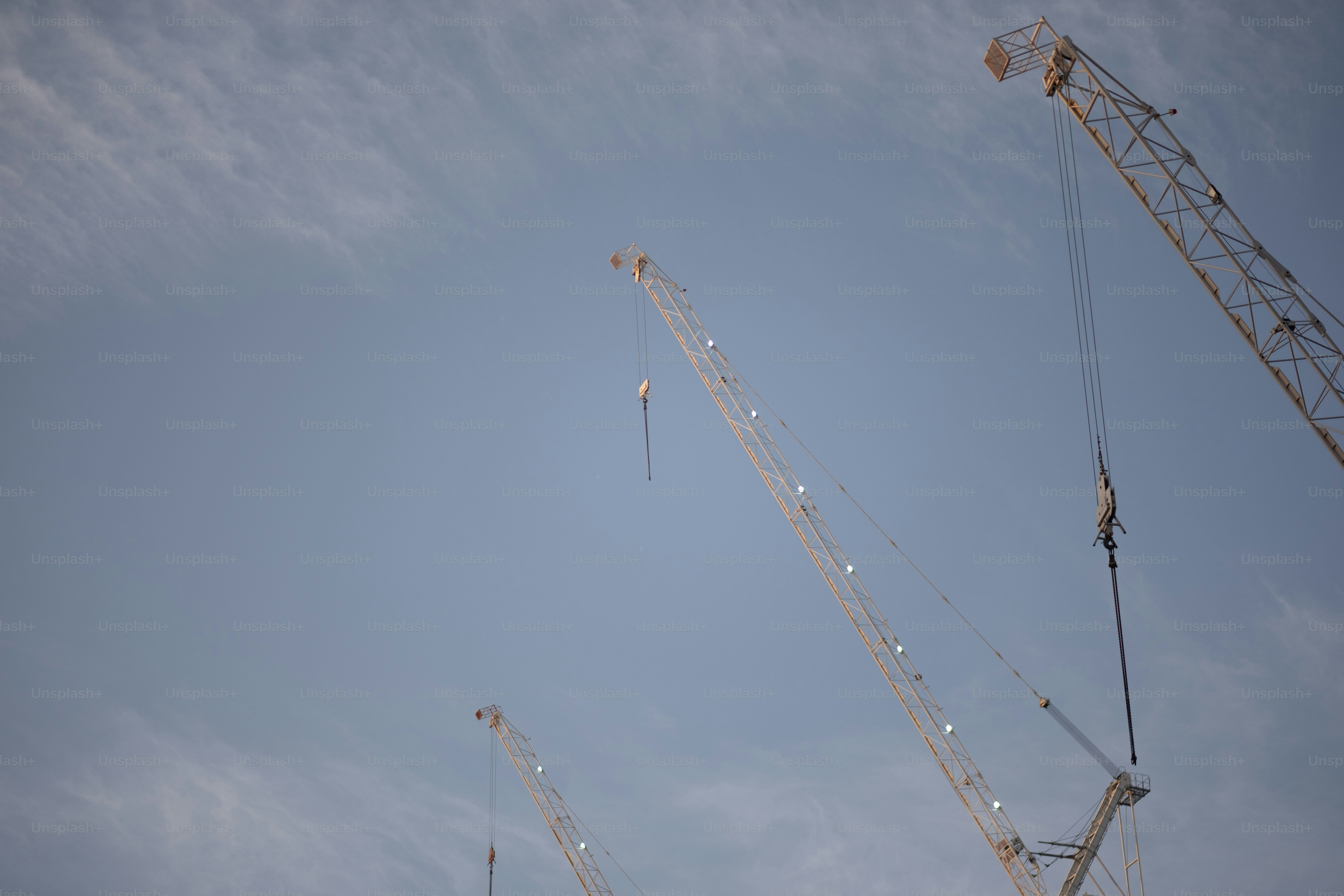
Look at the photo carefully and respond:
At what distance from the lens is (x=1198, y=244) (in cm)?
4931

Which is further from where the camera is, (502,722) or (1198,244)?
(502,722)

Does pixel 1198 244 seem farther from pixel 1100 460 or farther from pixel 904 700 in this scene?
pixel 904 700

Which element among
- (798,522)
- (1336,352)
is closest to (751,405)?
(798,522)

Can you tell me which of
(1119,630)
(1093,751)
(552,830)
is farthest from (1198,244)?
(552,830)

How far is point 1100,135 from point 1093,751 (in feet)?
170

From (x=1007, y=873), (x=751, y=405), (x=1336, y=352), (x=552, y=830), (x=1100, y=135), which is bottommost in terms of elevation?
(x=1007, y=873)

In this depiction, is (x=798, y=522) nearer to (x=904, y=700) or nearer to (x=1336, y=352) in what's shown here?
(x=904, y=700)

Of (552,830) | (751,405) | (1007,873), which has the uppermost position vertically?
(751,405)

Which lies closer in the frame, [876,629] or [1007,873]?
[1007,873]

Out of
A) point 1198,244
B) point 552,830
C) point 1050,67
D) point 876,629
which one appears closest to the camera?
point 1198,244

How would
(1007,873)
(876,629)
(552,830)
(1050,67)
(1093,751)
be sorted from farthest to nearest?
(552,830), (1093,751), (876,629), (1007,873), (1050,67)

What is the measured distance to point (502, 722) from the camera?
344 feet

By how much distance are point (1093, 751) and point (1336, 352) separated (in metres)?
50.2

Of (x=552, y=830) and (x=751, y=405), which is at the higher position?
(x=751, y=405)
